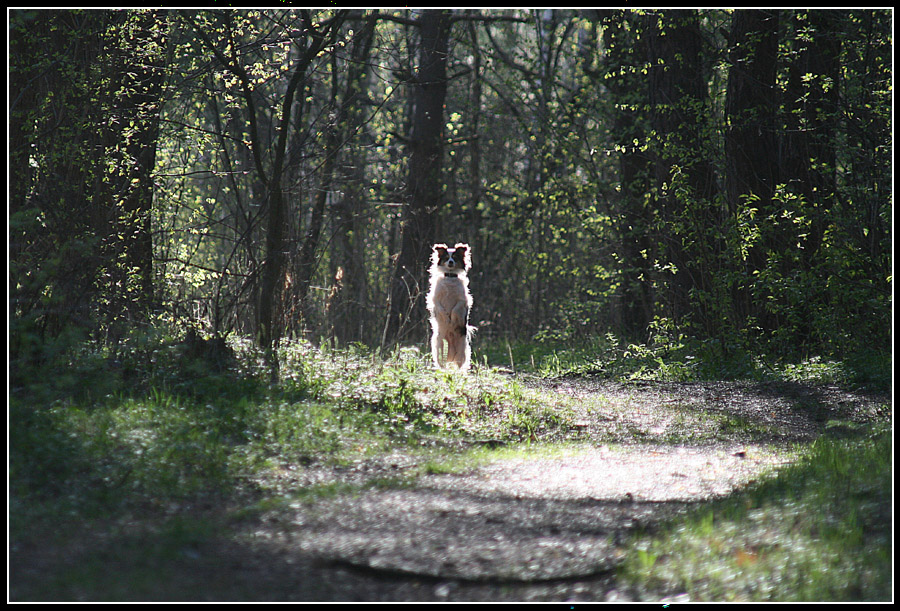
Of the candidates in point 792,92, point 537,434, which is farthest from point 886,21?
Answer: point 537,434

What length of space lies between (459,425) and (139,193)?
17.7 ft

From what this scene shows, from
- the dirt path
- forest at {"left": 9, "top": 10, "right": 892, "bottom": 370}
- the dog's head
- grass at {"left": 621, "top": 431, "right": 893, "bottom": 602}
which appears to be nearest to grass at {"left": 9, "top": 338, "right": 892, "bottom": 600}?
grass at {"left": 621, "top": 431, "right": 893, "bottom": 602}

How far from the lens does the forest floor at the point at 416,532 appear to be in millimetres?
3895

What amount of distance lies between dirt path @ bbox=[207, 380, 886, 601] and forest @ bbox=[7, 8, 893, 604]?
1015 mm

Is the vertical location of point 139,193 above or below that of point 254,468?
above

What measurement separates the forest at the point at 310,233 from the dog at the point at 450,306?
0.48m

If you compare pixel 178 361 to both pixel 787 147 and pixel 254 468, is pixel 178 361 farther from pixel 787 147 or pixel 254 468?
pixel 787 147

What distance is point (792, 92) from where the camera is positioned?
42.1 feet

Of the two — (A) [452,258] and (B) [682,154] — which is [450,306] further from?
(B) [682,154]

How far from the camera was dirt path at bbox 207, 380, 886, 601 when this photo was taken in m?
4.05

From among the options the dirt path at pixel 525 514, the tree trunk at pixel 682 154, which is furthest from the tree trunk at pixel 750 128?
the dirt path at pixel 525 514

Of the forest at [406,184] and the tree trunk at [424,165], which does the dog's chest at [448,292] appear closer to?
the forest at [406,184]

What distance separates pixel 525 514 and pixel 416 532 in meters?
0.82

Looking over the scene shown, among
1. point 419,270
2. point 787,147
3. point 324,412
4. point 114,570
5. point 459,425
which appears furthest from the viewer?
point 419,270
